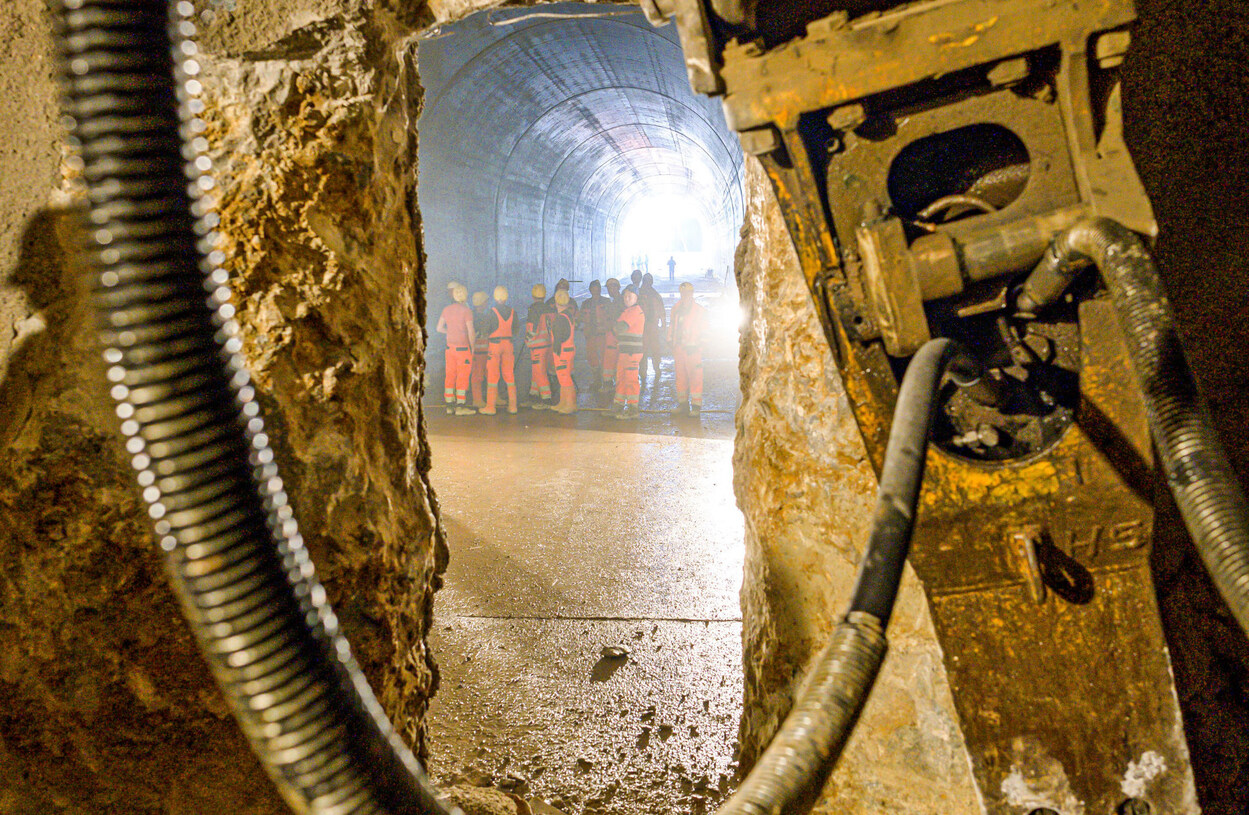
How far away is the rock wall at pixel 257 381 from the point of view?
4.27 ft

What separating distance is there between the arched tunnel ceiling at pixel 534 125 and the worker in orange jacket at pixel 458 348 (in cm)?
94

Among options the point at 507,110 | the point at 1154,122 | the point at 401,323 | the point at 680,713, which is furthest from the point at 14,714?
the point at 507,110

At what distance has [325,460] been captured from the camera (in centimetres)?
151

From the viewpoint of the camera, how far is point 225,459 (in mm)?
768

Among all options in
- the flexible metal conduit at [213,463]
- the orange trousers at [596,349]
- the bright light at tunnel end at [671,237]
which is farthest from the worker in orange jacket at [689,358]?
the bright light at tunnel end at [671,237]

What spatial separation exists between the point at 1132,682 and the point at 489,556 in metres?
3.27

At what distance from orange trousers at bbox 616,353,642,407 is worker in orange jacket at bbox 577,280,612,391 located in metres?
1.32

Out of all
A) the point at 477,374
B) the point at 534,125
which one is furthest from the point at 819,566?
the point at 534,125

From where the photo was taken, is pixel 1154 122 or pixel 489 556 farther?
pixel 489 556

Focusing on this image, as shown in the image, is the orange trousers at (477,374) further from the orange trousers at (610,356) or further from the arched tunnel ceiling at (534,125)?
the orange trousers at (610,356)

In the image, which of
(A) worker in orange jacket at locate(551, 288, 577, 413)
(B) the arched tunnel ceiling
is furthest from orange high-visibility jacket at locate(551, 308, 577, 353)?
(B) the arched tunnel ceiling

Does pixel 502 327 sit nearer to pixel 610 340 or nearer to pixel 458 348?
pixel 458 348

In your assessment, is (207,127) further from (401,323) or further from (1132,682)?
(1132,682)

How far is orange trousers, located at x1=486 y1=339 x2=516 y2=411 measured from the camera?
27.8ft
